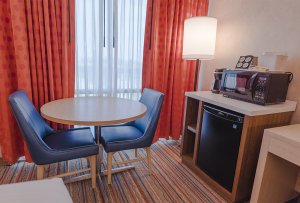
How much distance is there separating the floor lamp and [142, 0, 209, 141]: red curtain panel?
0.34 metres

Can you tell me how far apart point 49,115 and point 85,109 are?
0.30 m

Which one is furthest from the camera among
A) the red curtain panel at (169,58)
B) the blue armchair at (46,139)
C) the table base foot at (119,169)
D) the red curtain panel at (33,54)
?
the red curtain panel at (169,58)

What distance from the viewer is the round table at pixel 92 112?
138cm

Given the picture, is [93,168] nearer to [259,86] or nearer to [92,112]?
[92,112]

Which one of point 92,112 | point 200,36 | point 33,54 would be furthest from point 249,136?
point 33,54

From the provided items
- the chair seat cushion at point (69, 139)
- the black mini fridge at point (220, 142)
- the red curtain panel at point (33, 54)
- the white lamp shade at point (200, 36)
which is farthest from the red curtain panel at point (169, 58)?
the chair seat cushion at point (69, 139)

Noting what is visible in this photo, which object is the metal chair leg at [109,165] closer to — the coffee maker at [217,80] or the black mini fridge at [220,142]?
the black mini fridge at [220,142]

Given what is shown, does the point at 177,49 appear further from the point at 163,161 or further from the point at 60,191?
the point at 60,191

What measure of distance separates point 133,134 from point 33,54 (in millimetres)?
1257

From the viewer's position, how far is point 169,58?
249 centimetres

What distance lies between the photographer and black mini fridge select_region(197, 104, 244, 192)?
155cm

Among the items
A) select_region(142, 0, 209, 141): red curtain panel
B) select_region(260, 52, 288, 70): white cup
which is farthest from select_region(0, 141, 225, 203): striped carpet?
select_region(260, 52, 288, 70): white cup

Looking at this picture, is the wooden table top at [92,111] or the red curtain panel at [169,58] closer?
the wooden table top at [92,111]

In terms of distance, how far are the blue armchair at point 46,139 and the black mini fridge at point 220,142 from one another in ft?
3.44
